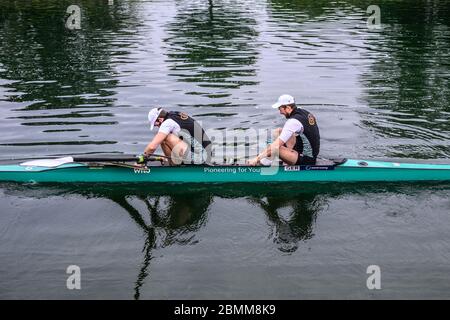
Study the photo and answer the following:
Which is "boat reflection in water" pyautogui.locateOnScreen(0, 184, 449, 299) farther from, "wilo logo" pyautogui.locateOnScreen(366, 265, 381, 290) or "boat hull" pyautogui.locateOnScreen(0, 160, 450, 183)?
"wilo logo" pyautogui.locateOnScreen(366, 265, 381, 290)

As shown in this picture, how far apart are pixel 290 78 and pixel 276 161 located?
12.7 metres

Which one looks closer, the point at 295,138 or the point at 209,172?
the point at 295,138

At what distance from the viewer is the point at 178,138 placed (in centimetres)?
1367

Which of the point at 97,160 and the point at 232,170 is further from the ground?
the point at 97,160

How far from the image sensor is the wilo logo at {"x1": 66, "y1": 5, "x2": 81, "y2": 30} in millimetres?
39506

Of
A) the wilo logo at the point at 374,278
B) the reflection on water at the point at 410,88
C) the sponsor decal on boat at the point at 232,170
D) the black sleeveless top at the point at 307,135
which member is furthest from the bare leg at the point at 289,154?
the wilo logo at the point at 374,278

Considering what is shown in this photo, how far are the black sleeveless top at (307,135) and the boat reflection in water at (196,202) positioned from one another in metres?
0.96

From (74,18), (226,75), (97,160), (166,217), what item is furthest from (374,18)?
(166,217)

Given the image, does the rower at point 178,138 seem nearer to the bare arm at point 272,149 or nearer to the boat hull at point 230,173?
the boat hull at point 230,173

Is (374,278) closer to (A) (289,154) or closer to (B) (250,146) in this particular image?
(A) (289,154)

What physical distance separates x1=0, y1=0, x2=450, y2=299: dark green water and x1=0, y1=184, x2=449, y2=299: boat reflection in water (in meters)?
0.05

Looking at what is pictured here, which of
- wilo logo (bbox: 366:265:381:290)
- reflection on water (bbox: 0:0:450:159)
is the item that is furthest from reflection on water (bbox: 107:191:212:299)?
reflection on water (bbox: 0:0:450:159)

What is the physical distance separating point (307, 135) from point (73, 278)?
6.46m

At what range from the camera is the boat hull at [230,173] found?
13539 millimetres
